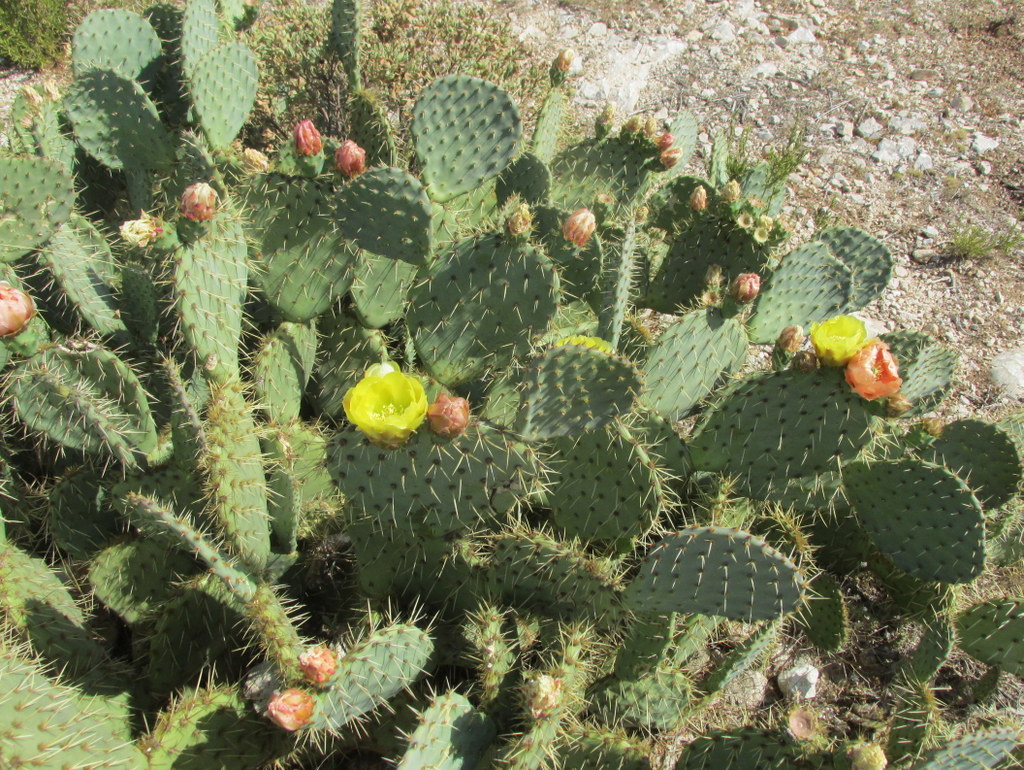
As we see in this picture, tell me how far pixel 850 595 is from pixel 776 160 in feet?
8.83

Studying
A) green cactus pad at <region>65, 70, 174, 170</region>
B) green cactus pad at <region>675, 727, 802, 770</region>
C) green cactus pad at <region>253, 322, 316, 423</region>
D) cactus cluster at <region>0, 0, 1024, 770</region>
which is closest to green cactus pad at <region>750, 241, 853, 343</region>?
cactus cluster at <region>0, 0, 1024, 770</region>

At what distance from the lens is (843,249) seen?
2.93 meters

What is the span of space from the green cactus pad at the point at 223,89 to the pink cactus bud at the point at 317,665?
226 centimetres

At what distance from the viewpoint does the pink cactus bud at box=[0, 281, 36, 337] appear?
70.0 inches

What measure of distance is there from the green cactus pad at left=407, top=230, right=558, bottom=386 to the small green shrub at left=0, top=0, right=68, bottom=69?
4300 mm

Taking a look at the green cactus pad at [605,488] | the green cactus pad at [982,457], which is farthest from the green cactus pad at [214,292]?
the green cactus pad at [982,457]

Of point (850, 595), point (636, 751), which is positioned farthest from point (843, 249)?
point (636, 751)

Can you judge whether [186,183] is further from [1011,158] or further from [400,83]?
[1011,158]

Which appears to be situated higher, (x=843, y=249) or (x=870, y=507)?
(x=843, y=249)

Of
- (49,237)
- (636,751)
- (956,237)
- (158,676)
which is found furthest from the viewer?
(956,237)

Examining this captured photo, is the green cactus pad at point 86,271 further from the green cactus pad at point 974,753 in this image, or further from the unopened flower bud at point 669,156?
the green cactus pad at point 974,753

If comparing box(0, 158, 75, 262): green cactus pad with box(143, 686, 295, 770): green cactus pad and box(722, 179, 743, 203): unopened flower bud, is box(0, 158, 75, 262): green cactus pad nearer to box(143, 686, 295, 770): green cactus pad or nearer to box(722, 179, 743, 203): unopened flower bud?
box(143, 686, 295, 770): green cactus pad

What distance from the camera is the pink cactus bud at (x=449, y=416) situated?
1.50 m

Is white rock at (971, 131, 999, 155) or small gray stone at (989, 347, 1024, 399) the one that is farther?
white rock at (971, 131, 999, 155)
